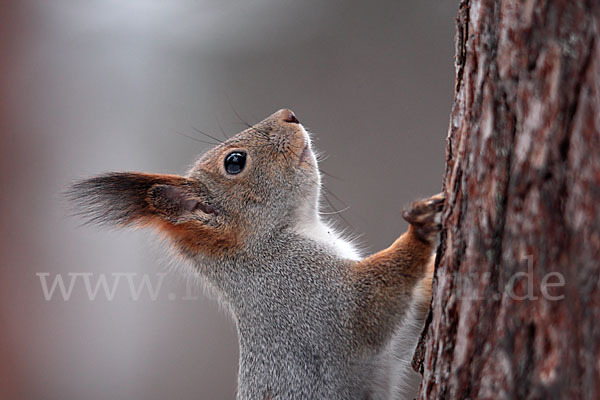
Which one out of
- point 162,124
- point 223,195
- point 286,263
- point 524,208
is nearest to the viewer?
point 524,208

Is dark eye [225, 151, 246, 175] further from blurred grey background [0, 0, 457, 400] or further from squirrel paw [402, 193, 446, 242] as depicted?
blurred grey background [0, 0, 457, 400]

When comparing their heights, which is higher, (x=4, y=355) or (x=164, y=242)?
(x=164, y=242)

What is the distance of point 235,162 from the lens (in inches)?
59.7

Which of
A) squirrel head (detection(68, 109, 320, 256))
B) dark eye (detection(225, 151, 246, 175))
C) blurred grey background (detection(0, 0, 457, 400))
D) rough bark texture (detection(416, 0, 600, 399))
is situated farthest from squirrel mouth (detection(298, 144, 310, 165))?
blurred grey background (detection(0, 0, 457, 400))

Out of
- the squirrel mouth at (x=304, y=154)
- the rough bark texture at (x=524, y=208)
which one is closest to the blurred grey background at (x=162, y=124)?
the squirrel mouth at (x=304, y=154)

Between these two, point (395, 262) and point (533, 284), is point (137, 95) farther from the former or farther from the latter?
point (533, 284)

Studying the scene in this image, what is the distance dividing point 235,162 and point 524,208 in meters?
0.95

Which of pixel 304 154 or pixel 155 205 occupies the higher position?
pixel 304 154

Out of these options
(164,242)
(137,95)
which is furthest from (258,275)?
(137,95)

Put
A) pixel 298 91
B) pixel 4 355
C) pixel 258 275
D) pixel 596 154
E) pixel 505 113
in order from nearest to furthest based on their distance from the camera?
1. pixel 596 154
2. pixel 505 113
3. pixel 258 275
4. pixel 4 355
5. pixel 298 91

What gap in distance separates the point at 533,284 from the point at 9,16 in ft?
9.37

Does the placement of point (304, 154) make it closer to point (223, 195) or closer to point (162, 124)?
point (223, 195)

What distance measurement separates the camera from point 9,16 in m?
2.70

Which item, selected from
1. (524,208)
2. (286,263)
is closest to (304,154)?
(286,263)
